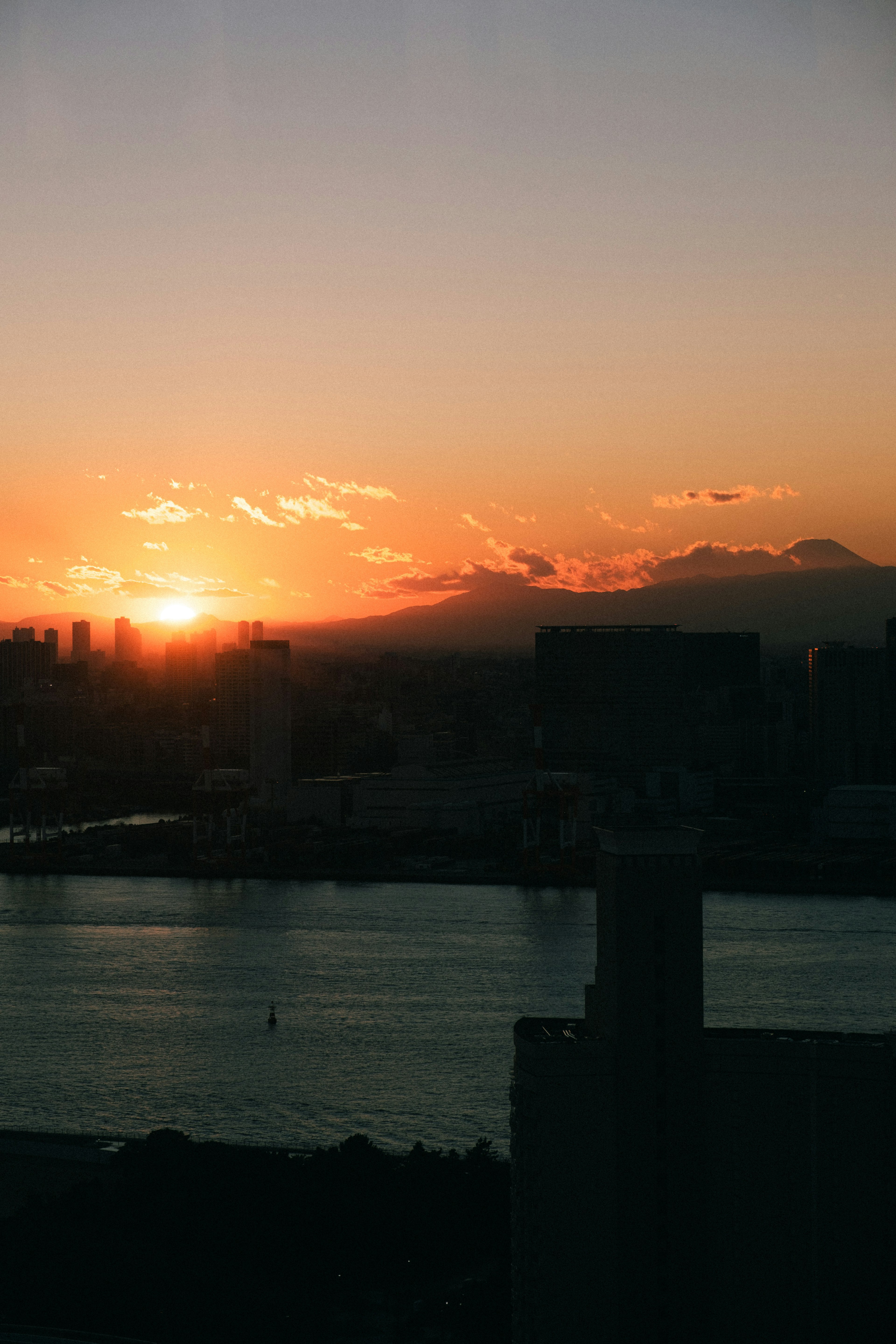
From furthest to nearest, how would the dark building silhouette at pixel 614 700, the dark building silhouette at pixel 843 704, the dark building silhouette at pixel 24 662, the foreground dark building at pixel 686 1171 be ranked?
1. the dark building silhouette at pixel 24 662
2. the dark building silhouette at pixel 614 700
3. the dark building silhouette at pixel 843 704
4. the foreground dark building at pixel 686 1171

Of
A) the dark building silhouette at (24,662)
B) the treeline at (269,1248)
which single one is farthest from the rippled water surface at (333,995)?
the dark building silhouette at (24,662)

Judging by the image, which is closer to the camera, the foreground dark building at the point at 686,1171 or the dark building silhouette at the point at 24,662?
the foreground dark building at the point at 686,1171

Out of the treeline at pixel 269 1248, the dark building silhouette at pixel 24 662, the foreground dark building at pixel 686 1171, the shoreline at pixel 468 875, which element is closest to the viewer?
the foreground dark building at pixel 686 1171

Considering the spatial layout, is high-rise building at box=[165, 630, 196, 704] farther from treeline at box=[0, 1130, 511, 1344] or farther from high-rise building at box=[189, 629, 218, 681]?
treeline at box=[0, 1130, 511, 1344]

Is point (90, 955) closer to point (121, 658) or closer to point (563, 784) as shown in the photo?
point (563, 784)

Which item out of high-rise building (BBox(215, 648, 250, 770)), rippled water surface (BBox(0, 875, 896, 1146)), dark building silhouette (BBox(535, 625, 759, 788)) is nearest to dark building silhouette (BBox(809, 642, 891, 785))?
dark building silhouette (BBox(535, 625, 759, 788))

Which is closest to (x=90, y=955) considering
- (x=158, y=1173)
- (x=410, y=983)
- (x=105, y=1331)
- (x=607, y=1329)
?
(x=410, y=983)

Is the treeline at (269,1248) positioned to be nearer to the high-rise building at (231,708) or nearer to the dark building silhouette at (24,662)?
the high-rise building at (231,708)
